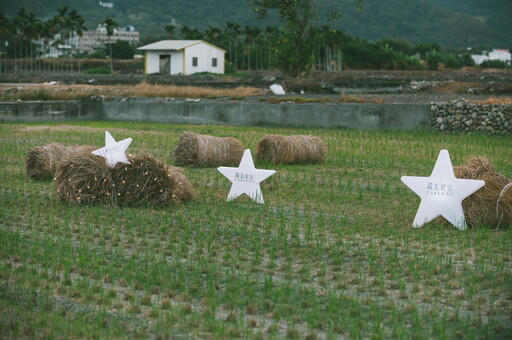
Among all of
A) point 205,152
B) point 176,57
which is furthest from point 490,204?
point 176,57

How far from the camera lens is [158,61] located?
8569 cm

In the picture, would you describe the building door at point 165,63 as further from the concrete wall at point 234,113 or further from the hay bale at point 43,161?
the hay bale at point 43,161

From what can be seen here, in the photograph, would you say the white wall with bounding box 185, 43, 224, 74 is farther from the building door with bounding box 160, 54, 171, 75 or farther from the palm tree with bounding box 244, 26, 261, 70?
the palm tree with bounding box 244, 26, 261, 70

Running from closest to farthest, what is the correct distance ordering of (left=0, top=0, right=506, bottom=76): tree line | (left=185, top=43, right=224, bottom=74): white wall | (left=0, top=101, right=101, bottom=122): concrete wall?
(left=0, top=101, right=101, bottom=122): concrete wall, (left=0, top=0, right=506, bottom=76): tree line, (left=185, top=43, right=224, bottom=74): white wall

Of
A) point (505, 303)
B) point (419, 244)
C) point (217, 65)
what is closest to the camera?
point (505, 303)

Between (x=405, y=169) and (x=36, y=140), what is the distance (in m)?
11.6

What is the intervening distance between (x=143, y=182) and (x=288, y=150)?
6.37 metres

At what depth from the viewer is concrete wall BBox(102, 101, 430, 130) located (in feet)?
92.6

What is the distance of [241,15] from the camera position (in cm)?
19775

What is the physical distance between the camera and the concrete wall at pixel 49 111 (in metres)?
32.4

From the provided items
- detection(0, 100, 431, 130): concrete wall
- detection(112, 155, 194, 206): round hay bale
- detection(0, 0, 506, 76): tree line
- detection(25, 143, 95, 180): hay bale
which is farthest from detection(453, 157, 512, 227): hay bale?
detection(0, 0, 506, 76): tree line

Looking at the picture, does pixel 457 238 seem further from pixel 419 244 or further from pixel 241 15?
pixel 241 15

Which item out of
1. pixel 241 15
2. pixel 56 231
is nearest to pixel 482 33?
pixel 241 15

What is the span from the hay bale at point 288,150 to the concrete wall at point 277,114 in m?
10.00
